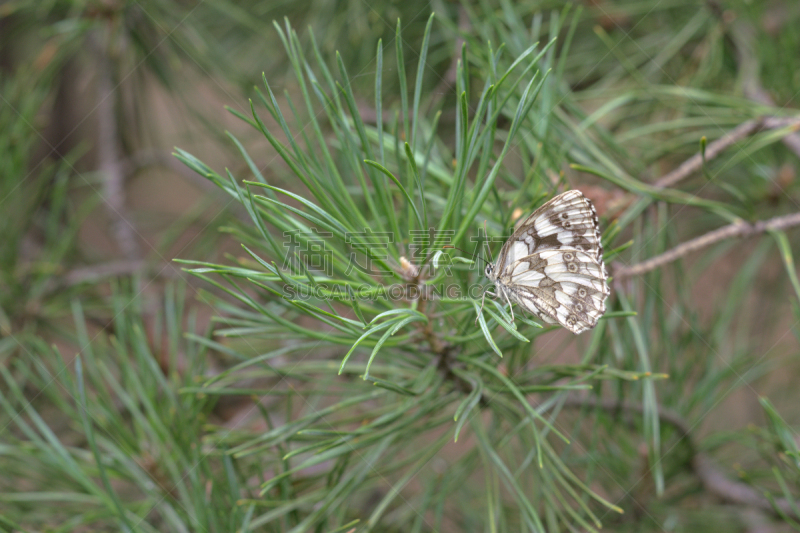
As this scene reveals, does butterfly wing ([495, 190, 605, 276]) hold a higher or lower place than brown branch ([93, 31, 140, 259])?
lower

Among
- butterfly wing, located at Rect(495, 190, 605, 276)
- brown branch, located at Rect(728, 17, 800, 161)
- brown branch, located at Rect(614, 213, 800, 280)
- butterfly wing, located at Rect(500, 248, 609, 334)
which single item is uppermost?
brown branch, located at Rect(728, 17, 800, 161)

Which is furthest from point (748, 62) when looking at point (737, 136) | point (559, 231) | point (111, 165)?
point (111, 165)

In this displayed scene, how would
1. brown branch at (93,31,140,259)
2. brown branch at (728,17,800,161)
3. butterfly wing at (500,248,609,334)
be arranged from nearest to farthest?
butterfly wing at (500,248,609,334)
brown branch at (728,17,800,161)
brown branch at (93,31,140,259)

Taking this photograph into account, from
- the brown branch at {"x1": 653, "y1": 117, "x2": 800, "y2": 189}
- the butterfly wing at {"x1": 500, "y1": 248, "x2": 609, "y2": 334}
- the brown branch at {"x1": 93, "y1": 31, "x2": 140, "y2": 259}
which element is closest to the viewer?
the butterfly wing at {"x1": 500, "y1": 248, "x2": 609, "y2": 334}

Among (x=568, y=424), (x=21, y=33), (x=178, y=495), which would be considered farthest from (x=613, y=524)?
(x=21, y=33)

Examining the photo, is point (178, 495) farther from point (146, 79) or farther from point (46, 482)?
point (146, 79)

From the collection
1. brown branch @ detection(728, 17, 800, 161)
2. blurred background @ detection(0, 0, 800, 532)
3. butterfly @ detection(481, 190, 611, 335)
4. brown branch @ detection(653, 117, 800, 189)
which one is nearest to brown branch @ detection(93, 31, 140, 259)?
blurred background @ detection(0, 0, 800, 532)

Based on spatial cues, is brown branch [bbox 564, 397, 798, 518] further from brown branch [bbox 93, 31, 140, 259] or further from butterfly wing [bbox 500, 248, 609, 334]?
brown branch [bbox 93, 31, 140, 259]
